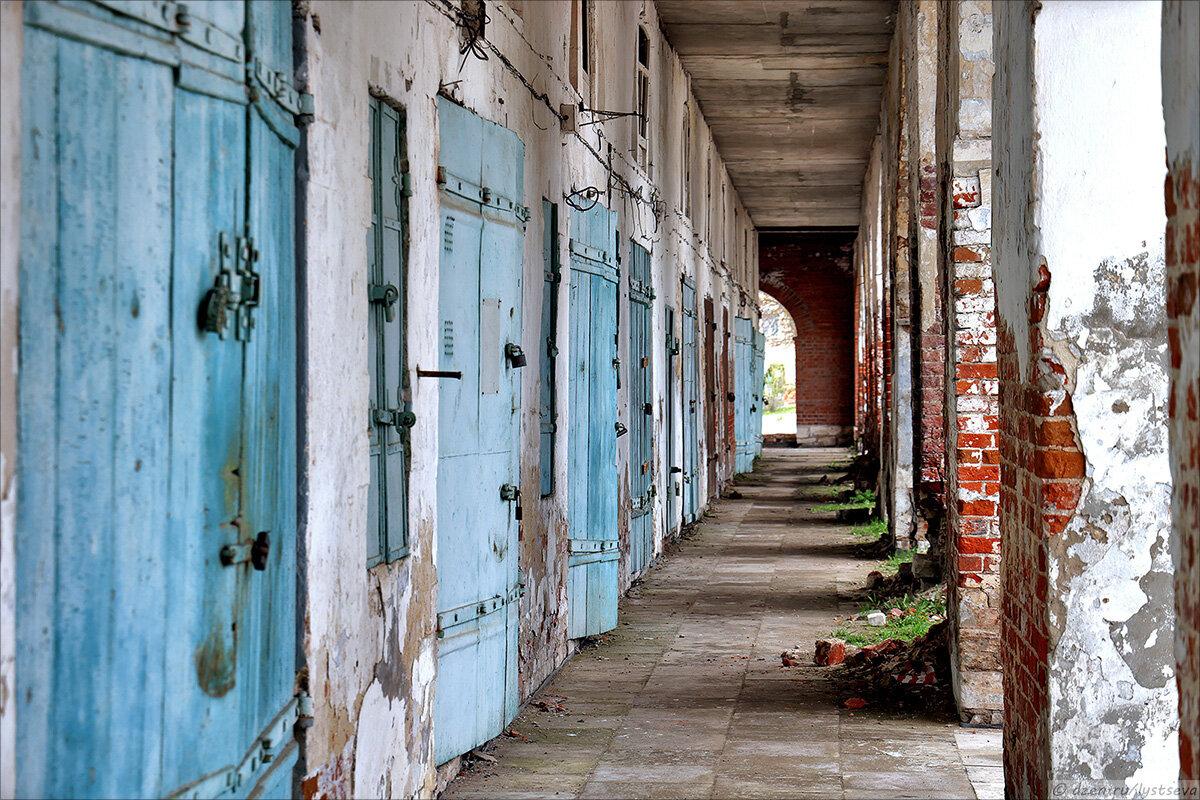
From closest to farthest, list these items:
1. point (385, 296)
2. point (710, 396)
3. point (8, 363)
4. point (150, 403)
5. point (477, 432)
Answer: point (8, 363), point (150, 403), point (385, 296), point (477, 432), point (710, 396)

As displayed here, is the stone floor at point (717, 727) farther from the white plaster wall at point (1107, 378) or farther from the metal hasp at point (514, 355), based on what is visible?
the metal hasp at point (514, 355)

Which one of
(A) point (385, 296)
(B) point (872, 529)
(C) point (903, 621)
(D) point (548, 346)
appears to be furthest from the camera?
(B) point (872, 529)

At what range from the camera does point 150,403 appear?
91.3 inches

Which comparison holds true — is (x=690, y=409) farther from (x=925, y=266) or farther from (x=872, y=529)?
(x=925, y=266)

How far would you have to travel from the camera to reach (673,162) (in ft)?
39.0

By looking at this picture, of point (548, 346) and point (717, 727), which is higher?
point (548, 346)

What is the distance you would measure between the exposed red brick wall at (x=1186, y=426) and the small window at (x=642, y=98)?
7495 millimetres

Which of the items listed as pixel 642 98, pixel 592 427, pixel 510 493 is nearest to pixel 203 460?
pixel 510 493

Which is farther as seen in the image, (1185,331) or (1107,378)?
(1107,378)

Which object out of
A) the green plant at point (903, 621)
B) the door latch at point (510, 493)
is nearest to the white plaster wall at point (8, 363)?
the door latch at point (510, 493)

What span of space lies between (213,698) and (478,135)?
9.13 feet

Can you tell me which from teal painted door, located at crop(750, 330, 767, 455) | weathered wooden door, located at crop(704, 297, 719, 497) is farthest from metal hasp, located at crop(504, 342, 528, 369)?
teal painted door, located at crop(750, 330, 767, 455)

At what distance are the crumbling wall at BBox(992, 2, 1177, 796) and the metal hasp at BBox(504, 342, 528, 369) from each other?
7.11ft

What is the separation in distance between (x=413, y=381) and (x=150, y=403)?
6.01 feet
